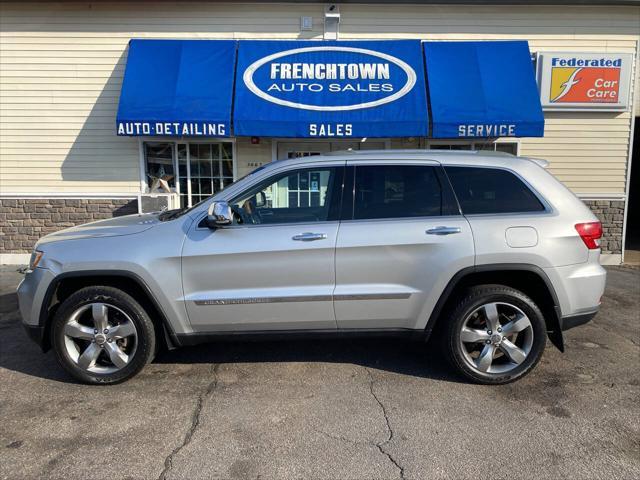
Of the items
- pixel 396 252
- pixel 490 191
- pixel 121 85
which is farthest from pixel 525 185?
pixel 121 85

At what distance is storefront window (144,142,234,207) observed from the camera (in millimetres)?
8453

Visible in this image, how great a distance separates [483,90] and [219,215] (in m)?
6.04

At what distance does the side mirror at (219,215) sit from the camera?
10.8 ft

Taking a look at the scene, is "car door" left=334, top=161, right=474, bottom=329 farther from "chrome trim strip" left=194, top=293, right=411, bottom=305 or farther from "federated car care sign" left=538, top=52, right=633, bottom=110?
"federated car care sign" left=538, top=52, right=633, bottom=110

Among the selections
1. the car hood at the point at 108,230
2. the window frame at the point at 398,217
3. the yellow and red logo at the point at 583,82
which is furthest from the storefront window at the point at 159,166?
the yellow and red logo at the point at 583,82

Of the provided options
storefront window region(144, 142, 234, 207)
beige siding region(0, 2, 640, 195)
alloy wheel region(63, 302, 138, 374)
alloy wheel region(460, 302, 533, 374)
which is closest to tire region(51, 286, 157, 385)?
alloy wheel region(63, 302, 138, 374)

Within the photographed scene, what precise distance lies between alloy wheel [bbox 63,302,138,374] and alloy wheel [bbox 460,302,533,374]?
105 inches

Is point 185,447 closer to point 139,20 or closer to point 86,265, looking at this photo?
point 86,265

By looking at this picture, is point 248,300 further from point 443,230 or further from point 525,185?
point 525,185

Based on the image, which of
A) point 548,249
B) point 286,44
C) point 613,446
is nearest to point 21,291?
point 548,249

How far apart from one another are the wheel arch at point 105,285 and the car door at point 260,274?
26 cm

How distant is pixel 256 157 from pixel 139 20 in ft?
10.8

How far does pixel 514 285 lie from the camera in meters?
3.70

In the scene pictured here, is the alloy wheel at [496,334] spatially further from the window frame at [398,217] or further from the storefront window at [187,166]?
the storefront window at [187,166]
